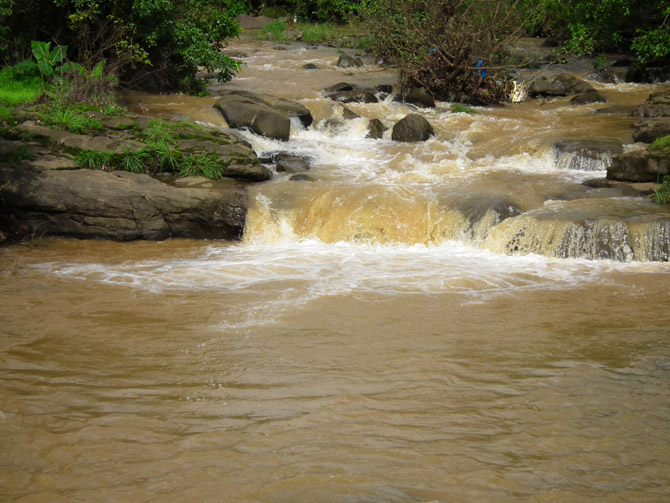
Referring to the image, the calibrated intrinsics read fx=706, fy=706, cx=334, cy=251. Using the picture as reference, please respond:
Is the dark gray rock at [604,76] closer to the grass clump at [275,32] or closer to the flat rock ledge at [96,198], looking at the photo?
the grass clump at [275,32]

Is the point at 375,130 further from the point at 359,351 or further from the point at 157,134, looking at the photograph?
the point at 359,351

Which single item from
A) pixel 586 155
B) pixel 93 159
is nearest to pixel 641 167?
pixel 586 155

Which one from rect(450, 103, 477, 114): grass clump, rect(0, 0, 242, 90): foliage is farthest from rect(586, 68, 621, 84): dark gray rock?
rect(0, 0, 242, 90): foliage

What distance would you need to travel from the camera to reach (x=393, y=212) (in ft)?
35.4

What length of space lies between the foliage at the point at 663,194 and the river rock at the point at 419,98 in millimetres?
8263

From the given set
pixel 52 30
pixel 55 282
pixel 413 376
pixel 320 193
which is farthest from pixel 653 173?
pixel 52 30

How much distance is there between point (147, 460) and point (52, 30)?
46.5ft

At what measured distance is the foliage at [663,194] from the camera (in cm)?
1030

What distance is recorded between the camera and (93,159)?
36.3 feet

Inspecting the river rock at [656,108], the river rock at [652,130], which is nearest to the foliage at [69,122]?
the river rock at [652,130]

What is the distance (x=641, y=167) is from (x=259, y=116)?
7.24m

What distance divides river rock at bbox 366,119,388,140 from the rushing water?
278 cm

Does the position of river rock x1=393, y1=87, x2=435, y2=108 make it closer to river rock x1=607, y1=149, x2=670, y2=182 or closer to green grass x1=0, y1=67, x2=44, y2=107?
river rock x1=607, y1=149, x2=670, y2=182

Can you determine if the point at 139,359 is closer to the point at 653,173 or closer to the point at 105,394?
the point at 105,394
